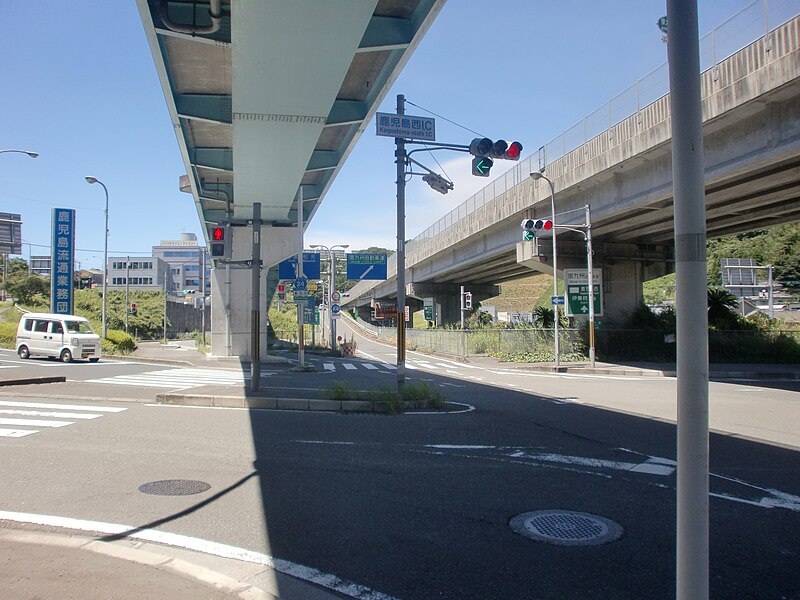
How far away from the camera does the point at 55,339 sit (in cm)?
2719

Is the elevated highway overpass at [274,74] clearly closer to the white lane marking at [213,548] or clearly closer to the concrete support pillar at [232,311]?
the white lane marking at [213,548]

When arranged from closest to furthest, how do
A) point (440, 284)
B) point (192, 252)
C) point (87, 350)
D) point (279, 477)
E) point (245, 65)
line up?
1. point (279, 477)
2. point (245, 65)
3. point (87, 350)
4. point (440, 284)
5. point (192, 252)

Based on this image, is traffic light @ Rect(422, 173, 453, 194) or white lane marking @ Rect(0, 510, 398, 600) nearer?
white lane marking @ Rect(0, 510, 398, 600)

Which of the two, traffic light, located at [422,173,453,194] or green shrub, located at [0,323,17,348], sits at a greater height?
traffic light, located at [422,173,453,194]

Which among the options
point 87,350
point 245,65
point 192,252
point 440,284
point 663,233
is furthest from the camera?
point 192,252

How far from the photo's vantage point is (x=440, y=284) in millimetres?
57344

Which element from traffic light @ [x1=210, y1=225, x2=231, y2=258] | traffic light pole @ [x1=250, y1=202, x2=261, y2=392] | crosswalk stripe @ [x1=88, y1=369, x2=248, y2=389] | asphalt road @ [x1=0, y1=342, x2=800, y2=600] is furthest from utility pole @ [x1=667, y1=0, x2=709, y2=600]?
crosswalk stripe @ [x1=88, y1=369, x2=248, y2=389]

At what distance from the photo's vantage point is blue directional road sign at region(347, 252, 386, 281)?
30281mm

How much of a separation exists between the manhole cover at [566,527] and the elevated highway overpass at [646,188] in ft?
45.0

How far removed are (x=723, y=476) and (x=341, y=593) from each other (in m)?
5.64

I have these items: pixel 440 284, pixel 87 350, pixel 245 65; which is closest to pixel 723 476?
pixel 245 65

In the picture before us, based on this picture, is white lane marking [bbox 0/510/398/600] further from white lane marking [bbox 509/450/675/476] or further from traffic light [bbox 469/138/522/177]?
Answer: traffic light [bbox 469/138/522/177]

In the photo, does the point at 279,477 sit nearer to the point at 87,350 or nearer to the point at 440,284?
the point at 87,350

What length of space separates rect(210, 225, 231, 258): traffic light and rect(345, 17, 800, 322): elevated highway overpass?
1389 centimetres
